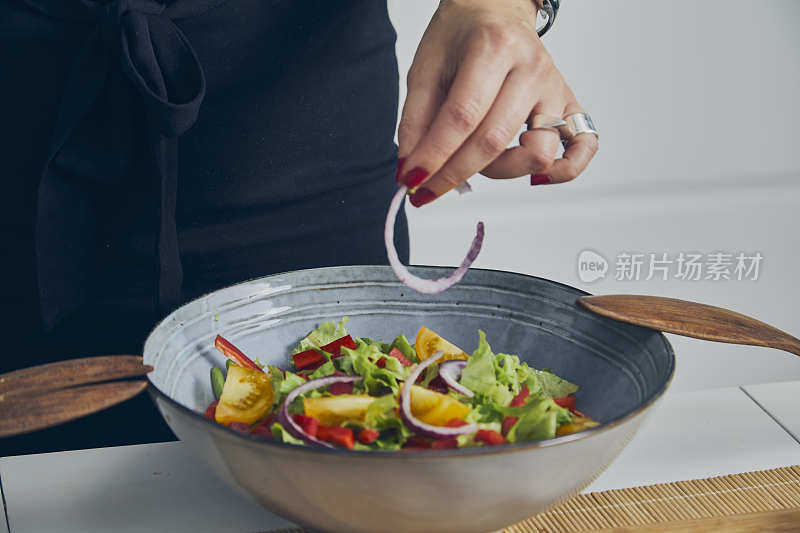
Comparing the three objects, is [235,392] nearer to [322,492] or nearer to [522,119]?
[322,492]

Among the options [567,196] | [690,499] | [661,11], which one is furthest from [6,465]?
[661,11]

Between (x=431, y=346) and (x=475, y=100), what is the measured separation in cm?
27

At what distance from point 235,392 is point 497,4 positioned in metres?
0.51

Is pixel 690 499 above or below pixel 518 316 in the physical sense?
below

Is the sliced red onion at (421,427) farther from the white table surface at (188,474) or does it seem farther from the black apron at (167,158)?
the black apron at (167,158)

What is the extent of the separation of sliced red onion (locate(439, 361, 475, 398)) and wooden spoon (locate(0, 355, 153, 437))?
0.87 ft

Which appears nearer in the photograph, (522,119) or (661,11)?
(522,119)

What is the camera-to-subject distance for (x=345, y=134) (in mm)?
1102

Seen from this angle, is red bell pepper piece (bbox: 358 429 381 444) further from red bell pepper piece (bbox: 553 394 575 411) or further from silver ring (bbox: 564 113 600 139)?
silver ring (bbox: 564 113 600 139)

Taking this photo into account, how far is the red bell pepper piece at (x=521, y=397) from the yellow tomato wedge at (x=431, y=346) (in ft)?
0.26

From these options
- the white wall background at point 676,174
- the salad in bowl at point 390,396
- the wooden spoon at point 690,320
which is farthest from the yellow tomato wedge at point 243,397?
the white wall background at point 676,174

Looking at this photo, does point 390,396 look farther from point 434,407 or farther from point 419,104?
point 419,104

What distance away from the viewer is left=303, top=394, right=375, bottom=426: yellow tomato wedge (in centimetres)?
66

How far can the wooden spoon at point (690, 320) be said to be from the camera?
765 mm
